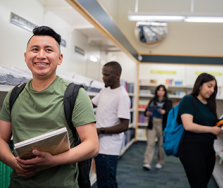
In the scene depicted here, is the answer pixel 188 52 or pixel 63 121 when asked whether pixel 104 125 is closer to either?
pixel 63 121

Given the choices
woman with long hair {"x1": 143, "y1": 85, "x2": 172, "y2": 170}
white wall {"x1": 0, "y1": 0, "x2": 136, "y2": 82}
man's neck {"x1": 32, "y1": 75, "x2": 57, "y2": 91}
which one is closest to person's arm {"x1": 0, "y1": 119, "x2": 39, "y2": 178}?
man's neck {"x1": 32, "y1": 75, "x2": 57, "y2": 91}

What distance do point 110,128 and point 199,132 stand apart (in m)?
0.76

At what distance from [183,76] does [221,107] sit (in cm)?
292

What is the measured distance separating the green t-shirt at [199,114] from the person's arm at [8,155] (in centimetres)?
147

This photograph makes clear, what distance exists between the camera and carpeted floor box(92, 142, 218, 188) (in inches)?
142

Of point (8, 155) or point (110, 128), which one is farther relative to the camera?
point (110, 128)

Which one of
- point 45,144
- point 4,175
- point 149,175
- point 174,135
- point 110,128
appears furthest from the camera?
point 149,175

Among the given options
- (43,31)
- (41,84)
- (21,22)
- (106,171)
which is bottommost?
(106,171)

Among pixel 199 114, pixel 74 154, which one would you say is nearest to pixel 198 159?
pixel 199 114

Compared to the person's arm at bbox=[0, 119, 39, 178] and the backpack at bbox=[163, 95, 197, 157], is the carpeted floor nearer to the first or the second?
the backpack at bbox=[163, 95, 197, 157]

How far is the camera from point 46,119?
1.02 meters

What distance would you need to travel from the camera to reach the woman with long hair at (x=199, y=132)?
200 centimetres

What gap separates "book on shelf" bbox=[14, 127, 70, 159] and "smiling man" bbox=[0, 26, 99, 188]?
0.06 m

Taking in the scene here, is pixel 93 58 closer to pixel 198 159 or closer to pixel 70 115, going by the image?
pixel 198 159
